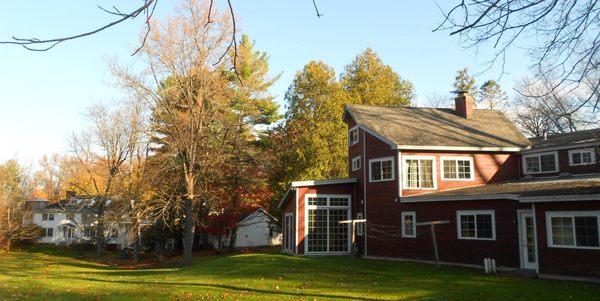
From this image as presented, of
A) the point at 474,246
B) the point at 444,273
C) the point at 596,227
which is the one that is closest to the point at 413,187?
the point at 474,246

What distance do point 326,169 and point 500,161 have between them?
12944 millimetres

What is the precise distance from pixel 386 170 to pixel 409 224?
3175mm

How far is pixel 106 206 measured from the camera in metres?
44.3

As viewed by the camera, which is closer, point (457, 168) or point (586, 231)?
point (586, 231)

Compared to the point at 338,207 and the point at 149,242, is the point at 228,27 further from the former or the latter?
the point at 149,242

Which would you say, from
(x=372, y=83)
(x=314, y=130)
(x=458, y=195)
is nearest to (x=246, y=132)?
(x=314, y=130)

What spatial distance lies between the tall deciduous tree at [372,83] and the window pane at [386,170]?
13.0 metres

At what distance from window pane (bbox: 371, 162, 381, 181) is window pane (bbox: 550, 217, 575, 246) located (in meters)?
9.95

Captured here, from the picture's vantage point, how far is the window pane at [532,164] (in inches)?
961

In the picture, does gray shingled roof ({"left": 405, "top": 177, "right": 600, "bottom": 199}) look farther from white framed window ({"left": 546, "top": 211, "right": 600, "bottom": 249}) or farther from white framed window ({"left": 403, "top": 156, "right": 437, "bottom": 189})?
white framed window ({"left": 403, "top": 156, "right": 437, "bottom": 189})

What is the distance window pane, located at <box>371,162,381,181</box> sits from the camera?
25458 mm

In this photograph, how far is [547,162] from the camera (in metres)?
24.1

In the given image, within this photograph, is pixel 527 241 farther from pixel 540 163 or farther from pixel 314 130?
pixel 314 130

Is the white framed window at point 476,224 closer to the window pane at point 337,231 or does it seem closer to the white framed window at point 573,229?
the white framed window at point 573,229
